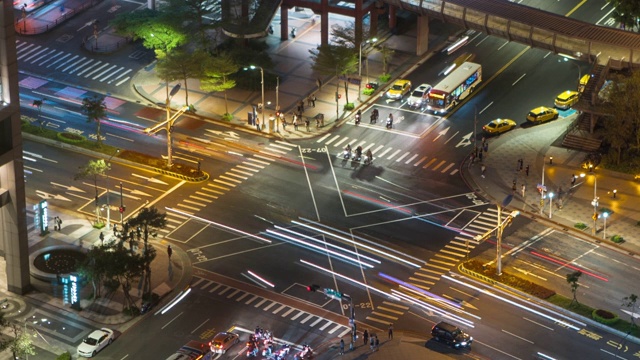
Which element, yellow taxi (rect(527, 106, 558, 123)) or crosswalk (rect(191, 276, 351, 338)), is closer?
crosswalk (rect(191, 276, 351, 338))

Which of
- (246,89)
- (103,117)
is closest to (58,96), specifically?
(103,117)

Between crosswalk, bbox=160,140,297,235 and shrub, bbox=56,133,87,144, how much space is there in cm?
2042

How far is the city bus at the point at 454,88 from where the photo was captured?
189250 mm

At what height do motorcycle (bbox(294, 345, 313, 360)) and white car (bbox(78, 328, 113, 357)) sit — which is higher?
motorcycle (bbox(294, 345, 313, 360))

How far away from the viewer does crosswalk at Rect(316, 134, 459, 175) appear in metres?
176

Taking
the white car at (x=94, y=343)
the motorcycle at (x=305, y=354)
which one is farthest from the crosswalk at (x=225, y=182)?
the motorcycle at (x=305, y=354)

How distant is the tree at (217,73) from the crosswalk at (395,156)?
53.1ft

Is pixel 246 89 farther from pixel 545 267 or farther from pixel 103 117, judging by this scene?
pixel 545 267

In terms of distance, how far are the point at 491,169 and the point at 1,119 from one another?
217ft

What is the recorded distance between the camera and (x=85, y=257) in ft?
502

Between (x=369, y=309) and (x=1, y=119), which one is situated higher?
(x=1, y=119)

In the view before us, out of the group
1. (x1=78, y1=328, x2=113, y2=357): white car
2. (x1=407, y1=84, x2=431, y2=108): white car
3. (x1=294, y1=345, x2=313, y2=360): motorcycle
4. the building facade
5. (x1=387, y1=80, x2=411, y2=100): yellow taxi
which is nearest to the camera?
the building facade

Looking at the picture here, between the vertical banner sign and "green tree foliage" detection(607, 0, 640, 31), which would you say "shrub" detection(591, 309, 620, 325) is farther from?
"green tree foliage" detection(607, 0, 640, 31)

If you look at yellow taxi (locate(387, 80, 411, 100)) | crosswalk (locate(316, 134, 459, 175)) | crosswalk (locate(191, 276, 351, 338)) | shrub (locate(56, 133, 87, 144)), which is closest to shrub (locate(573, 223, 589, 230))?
crosswalk (locate(316, 134, 459, 175))
